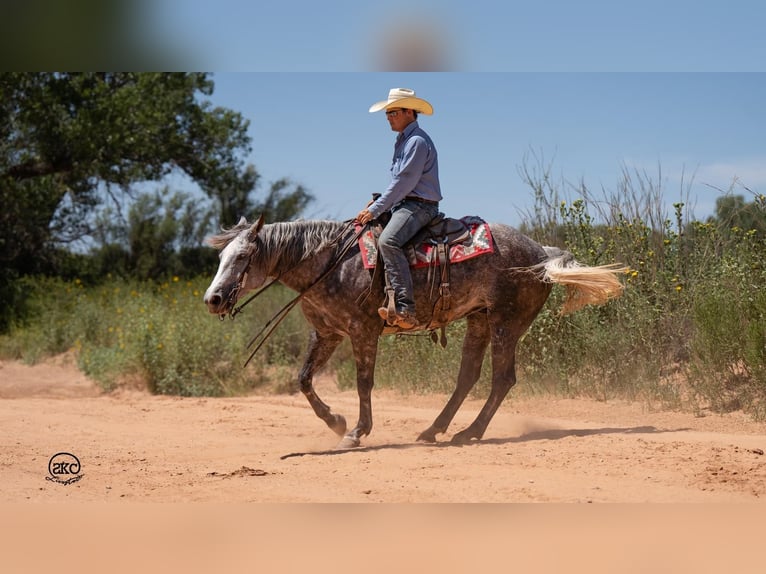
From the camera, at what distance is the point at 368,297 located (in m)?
8.15

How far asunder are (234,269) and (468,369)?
8.89 feet

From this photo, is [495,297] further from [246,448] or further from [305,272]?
[246,448]

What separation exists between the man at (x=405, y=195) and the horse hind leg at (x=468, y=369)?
3.21 feet

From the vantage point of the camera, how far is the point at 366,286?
26.7ft

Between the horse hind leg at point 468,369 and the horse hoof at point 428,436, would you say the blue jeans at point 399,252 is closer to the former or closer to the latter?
the horse hind leg at point 468,369

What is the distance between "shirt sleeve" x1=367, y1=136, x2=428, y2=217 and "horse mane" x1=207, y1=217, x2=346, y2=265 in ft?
1.94

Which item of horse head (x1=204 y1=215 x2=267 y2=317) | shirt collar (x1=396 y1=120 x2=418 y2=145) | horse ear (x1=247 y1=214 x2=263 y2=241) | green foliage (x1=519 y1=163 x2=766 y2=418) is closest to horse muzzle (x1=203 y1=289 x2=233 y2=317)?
horse head (x1=204 y1=215 x2=267 y2=317)

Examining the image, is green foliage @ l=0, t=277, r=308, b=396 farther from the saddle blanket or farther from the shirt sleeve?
the shirt sleeve

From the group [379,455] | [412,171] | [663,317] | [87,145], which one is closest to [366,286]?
[412,171]

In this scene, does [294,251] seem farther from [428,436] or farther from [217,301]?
[428,436]

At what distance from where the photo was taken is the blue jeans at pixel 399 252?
7879 millimetres

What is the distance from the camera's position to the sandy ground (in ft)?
20.1

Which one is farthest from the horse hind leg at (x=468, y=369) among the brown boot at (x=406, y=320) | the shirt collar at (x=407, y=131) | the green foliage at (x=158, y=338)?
the green foliage at (x=158, y=338)

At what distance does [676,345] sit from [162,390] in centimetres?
776
